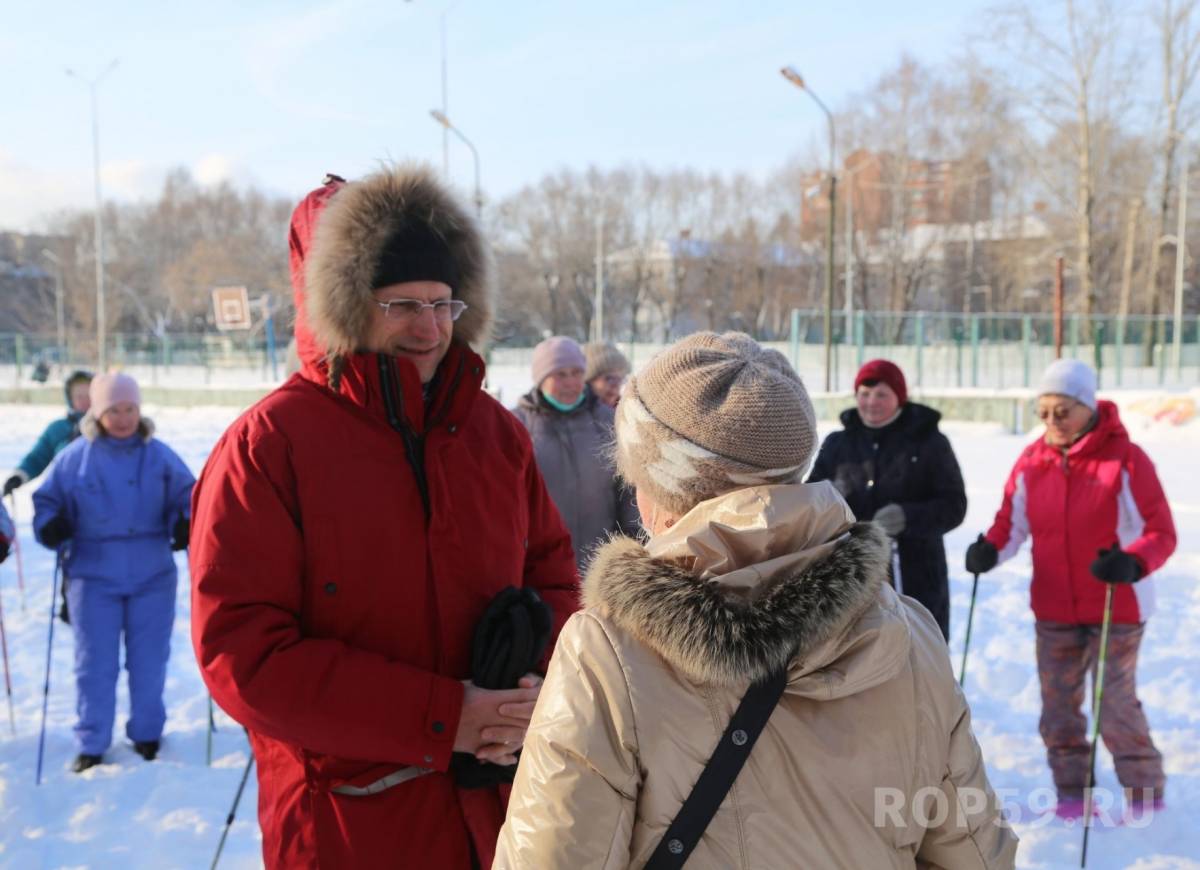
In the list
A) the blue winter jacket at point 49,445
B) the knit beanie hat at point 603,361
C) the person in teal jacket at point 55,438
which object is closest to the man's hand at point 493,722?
the knit beanie hat at point 603,361

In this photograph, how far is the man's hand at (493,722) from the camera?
191 centimetres

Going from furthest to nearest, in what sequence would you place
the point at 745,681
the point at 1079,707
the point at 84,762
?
the point at 84,762 → the point at 1079,707 → the point at 745,681

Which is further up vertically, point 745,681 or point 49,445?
point 745,681

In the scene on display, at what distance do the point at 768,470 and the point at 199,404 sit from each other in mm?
29417

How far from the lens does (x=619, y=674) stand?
1.37 meters

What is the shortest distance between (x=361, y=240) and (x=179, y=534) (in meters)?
3.24

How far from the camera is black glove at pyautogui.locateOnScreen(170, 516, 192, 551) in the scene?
4781 millimetres

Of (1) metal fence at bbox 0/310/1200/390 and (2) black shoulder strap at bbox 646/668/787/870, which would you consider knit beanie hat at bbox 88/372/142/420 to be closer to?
(2) black shoulder strap at bbox 646/668/787/870

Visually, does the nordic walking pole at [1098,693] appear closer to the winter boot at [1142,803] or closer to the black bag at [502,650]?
the winter boot at [1142,803]

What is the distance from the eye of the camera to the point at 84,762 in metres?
4.56

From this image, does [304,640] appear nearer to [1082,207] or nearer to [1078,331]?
[1078,331]

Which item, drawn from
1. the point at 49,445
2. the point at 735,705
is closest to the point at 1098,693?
the point at 735,705

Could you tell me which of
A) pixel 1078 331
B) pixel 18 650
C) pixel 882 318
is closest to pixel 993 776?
pixel 18 650

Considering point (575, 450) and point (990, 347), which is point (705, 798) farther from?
point (990, 347)
